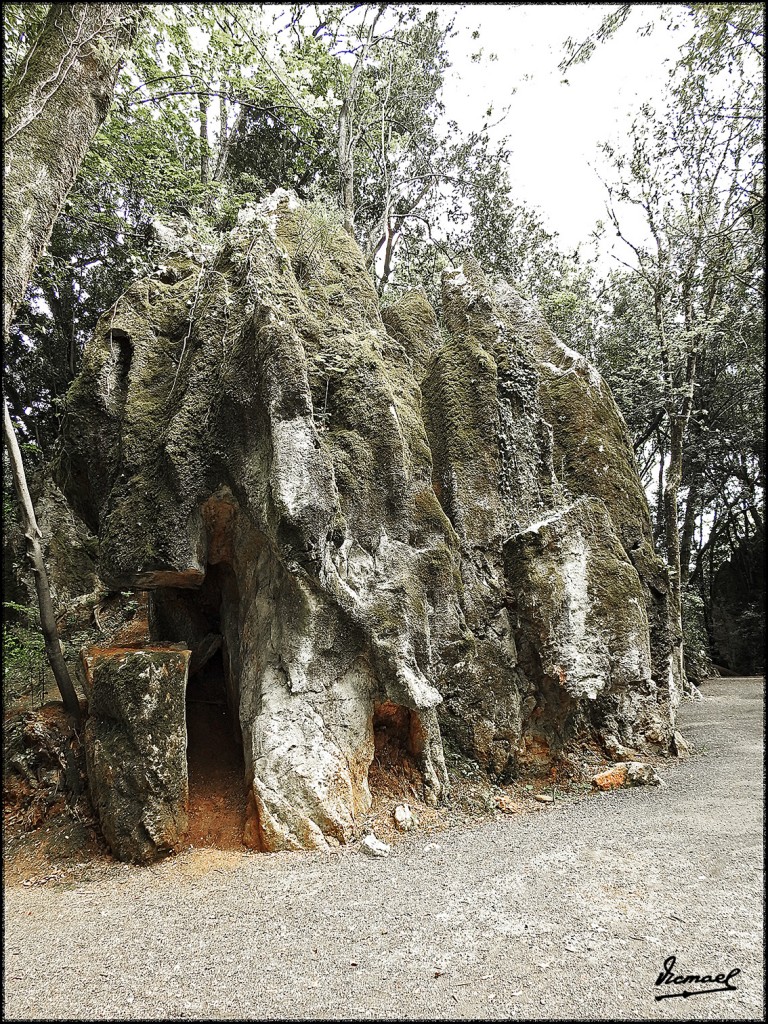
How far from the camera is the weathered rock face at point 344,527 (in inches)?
250

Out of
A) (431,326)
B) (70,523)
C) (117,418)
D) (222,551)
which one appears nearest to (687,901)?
(222,551)

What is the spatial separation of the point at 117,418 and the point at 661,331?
1290cm

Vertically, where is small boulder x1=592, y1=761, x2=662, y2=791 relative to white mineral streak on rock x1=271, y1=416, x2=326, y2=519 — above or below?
below

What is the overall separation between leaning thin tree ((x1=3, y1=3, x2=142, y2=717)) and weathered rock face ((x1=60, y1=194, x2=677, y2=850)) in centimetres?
237

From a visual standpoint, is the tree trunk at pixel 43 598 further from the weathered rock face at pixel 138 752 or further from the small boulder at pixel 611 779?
A: the small boulder at pixel 611 779

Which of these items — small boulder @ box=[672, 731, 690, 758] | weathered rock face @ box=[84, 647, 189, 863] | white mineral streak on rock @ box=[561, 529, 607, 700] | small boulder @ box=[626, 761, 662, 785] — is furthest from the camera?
small boulder @ box=[672, 731, 690, 758]

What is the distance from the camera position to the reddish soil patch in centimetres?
591

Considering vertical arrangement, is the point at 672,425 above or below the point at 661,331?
below

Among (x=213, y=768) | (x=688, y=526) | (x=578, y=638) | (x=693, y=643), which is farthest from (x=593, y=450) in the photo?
(x=688, y=526)

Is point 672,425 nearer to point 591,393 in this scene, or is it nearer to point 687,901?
point 591,393

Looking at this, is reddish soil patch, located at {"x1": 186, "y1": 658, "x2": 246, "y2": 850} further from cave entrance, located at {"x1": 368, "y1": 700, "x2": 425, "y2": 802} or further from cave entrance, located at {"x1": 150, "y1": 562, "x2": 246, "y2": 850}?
cave entrance, located at {"x1": 368, "y1": 700, "x2": 425, "y2": 802}

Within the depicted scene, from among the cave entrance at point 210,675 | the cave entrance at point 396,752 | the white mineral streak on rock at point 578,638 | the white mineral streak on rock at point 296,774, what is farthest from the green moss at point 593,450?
the cave entrance at point 210,675

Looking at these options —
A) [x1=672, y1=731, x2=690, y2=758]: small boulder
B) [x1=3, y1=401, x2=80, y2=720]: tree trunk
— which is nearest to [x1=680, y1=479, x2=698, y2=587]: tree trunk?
[x1=672, y1=731, x2=690, y2=758]: small boulder

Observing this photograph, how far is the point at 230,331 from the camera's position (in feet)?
24.2
